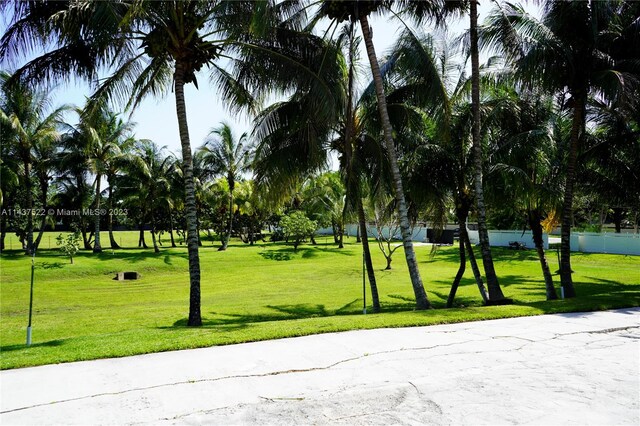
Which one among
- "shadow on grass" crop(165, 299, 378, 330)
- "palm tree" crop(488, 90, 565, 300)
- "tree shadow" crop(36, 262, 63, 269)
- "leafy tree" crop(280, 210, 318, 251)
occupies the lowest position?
"shadow on grass" crop(165, 299, 378, 330)

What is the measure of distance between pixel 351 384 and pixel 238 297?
14252mm

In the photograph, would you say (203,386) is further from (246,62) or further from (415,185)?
(415,185)

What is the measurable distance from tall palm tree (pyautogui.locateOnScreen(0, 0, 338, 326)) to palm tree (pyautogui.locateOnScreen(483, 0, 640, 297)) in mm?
5539

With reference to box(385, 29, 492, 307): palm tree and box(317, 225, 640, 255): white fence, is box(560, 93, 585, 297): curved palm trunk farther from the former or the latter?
box(317, 225, 640, 255): white fence

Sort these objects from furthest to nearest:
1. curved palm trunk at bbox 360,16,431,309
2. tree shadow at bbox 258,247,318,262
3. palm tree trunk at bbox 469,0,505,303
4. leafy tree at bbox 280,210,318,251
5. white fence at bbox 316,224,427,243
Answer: white fence at bbox 316,224,427,243 → leafy tree at bbox 280,210,318,251 → tree shadow at bbox 258,247,318,262 → palm tree trunk at bbox 469,0,505,303 → curved palm trunk at bbox 360,16,431,309

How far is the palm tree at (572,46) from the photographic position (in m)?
12.5

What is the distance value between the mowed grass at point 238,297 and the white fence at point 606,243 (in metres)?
1.25

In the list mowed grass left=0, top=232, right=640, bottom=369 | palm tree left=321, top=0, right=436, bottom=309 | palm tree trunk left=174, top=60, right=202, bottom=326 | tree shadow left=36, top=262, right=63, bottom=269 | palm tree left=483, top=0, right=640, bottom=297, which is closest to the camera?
mowed grass left=0, top=232, right=640, bottom=369

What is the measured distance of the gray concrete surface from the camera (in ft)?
14.0

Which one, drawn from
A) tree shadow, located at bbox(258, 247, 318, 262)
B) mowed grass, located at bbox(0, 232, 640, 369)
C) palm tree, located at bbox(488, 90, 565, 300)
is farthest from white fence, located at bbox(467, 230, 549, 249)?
palm tree, located at bbox(488, 90, 565, 300)

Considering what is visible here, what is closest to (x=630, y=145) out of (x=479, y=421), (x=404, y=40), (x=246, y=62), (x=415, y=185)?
(x=415, y=185)

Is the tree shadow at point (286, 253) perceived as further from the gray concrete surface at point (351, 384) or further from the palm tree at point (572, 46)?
the gray concrete surface at point (351, 384)

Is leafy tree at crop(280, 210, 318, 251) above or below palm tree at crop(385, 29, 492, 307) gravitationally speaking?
below

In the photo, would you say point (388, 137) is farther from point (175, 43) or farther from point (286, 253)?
point (286, 253)
